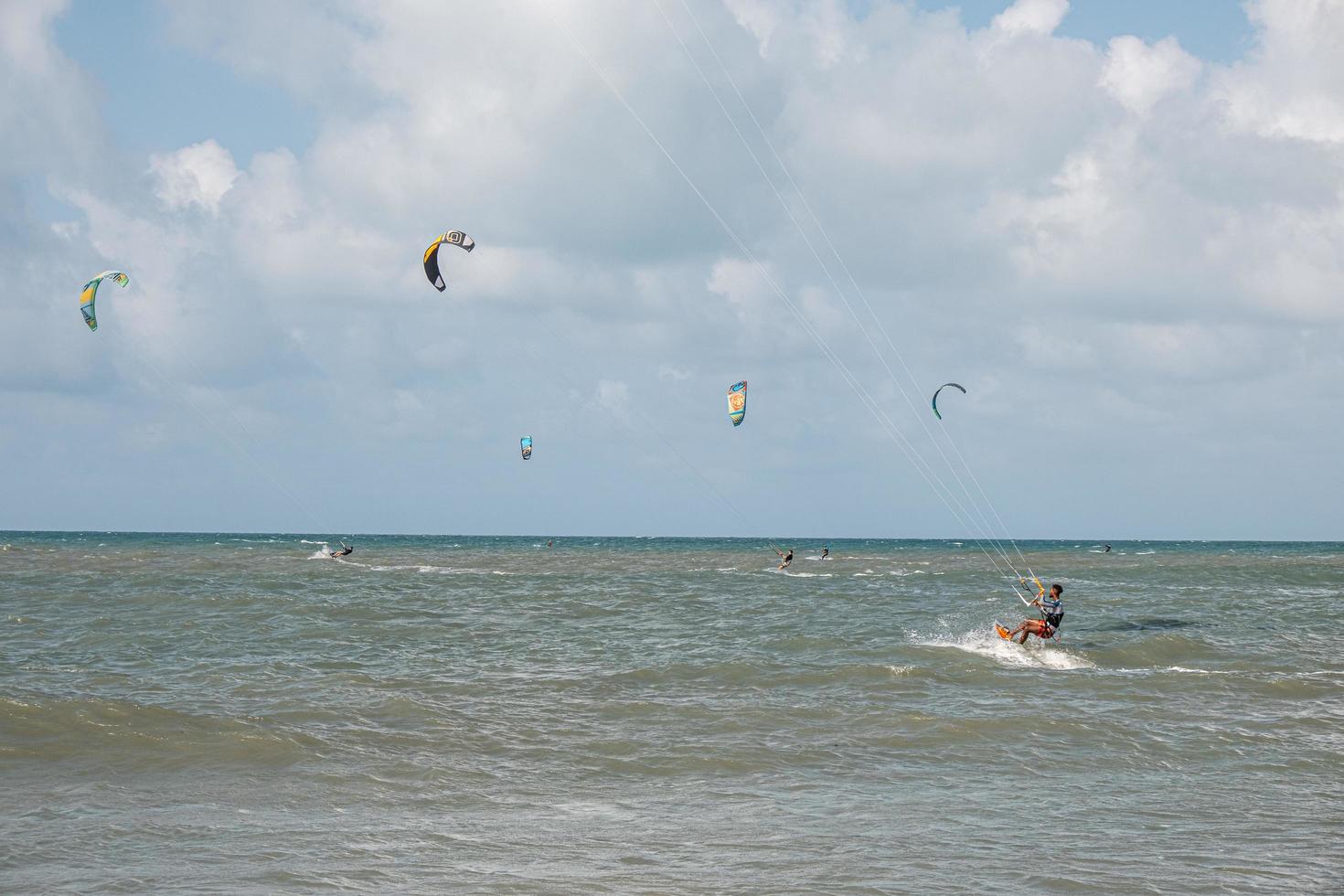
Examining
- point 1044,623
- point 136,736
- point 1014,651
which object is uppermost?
point 1044,623

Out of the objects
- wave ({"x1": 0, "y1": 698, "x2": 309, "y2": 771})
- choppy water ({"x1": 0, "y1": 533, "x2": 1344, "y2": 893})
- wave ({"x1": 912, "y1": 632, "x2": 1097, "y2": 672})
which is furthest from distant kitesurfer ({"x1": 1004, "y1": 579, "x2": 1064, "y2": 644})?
wave ({"x1": 0, "y1": 698, "x2": 309, "y2": 771})

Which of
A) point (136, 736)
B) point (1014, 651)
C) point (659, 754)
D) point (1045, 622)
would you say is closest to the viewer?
point (659, 754)

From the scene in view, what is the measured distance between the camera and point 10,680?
44.4 feet

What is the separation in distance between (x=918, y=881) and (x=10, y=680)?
39.3 ft

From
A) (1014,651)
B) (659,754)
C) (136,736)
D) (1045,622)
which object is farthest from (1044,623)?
(136,736)

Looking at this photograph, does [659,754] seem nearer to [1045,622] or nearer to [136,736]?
[136,736]

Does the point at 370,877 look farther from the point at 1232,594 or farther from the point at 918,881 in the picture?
the point at 1232,594

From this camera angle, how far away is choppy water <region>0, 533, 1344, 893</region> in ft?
23.0

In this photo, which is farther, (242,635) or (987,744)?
(242,635)

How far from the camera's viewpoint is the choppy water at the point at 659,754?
23.0ft

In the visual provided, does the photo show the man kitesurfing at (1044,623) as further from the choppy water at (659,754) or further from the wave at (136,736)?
the wave at (136,736)

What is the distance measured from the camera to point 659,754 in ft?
33.8

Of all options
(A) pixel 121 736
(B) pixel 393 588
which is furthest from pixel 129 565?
(A) pixel 121 736

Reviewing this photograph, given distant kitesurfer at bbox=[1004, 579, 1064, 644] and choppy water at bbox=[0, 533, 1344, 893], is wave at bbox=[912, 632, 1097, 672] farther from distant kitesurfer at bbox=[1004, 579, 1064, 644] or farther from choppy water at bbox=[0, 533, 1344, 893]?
distant kitesurfer at bbox=[1004, 579, 1064, 644]
